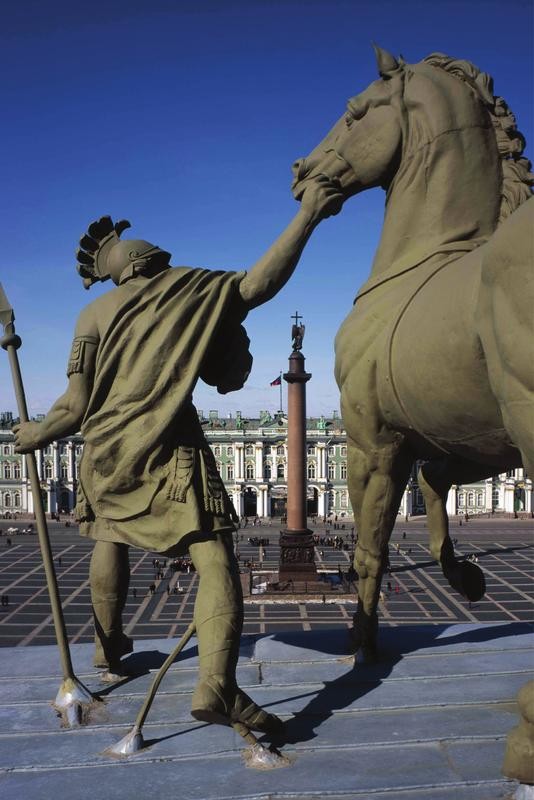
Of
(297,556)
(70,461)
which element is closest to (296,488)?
(297,556)

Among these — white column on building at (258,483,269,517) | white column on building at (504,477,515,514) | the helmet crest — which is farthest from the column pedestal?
white column on building at (504,477,515,514)

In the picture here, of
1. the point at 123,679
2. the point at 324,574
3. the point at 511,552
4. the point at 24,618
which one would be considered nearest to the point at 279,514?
the point at 511,552

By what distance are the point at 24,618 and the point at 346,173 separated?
23386mm

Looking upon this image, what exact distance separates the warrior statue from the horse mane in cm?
98

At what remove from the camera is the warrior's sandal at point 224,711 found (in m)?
3.38

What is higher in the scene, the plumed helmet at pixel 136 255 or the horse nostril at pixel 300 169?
the horse nostril at pixel 300 169

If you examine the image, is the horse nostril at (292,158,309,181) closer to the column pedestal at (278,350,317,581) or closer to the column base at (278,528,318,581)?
the column pedestal at (278,350,317,581)

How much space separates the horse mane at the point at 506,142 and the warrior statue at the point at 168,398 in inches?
38.5

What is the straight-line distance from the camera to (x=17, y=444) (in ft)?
14.8

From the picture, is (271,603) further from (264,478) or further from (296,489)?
(264,478)

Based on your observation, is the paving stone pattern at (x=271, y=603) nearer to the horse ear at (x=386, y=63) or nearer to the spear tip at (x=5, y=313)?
the spear tip at (x=5, y=313)

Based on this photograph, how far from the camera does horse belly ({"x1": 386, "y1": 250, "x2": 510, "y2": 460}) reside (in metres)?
3.21

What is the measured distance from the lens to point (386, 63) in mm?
4430

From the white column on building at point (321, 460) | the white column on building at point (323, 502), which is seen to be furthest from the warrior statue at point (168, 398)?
the white column on building at point (321, 460)
